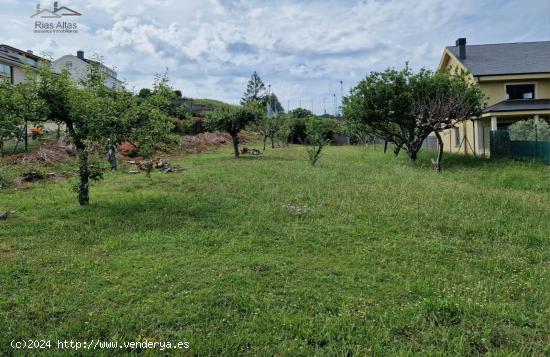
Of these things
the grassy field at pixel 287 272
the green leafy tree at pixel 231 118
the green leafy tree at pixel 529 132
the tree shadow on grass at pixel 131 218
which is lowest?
the grassy field at pixel 287 272

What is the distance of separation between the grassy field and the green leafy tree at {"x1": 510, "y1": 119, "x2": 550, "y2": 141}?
784cm

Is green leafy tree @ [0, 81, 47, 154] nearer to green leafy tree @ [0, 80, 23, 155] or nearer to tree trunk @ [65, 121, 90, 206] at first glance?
green leafy tree @ [0, 80, 23, 155]

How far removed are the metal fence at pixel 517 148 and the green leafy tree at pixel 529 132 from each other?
0.84 feet

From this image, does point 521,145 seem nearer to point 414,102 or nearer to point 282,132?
point 414,102

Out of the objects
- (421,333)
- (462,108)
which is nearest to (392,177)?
(462,108)

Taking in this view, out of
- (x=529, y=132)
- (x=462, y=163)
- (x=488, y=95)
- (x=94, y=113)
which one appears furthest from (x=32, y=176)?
(x=488, y=95)

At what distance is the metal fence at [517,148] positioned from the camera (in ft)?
49.9

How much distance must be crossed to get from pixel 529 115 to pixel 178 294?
21851 millimetres

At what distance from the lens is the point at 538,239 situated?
6074 mm

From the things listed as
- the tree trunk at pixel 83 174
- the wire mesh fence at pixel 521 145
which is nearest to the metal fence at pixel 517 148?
the wire mesh fence at pixel 521 145

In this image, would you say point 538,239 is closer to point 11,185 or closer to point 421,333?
point 421,333

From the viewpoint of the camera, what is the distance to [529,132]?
1634cm

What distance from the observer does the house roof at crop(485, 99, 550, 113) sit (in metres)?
19.3

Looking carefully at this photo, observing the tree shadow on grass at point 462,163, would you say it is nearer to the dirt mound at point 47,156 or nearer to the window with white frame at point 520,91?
the window with white frame at point 520,91
